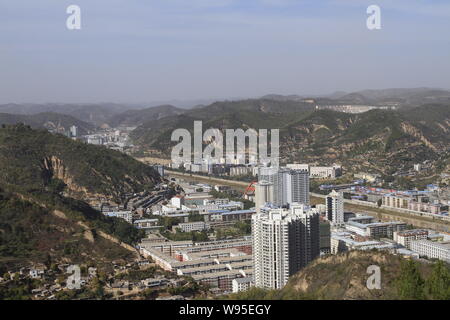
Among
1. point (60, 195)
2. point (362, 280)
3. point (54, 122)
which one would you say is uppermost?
point (54, 122)

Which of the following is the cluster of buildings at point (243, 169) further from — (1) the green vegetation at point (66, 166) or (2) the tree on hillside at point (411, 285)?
(2) the tree on hillside at point (411, 285)

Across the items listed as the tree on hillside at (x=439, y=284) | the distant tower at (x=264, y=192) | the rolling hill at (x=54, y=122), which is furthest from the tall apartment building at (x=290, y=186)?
the rolling hill at (x=54, y=122)

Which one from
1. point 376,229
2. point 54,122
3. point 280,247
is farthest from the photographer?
point 54,122

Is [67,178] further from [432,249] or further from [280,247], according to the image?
[432,249]

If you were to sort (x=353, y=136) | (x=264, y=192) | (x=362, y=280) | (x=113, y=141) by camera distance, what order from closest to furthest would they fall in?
1. (x=362, y=280)
2. (x=264, y=192)
3. (x=353, y=136)
4. (x=113, y=141)

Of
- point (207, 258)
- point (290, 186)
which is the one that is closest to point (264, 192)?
point (290, 186)

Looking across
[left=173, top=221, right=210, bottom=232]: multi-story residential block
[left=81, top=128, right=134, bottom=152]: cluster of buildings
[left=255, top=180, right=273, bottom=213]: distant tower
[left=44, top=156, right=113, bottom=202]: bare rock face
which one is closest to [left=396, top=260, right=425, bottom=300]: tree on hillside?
[left=173, top=221, right=210, bottom=232]: multi-story residential block

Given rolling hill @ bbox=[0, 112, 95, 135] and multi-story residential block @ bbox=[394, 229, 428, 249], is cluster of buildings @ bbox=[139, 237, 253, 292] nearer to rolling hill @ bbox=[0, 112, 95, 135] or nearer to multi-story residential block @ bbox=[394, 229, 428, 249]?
multi-story residential block @ bbox=[394, 229, 428, 249]
